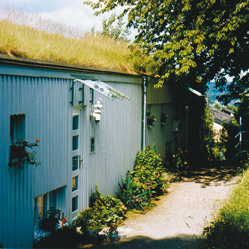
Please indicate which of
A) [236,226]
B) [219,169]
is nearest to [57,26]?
[236,226]

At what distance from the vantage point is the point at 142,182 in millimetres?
11172

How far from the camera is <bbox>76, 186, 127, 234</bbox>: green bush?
809cm

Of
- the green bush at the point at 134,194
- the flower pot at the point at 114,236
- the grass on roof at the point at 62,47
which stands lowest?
the flower pot at the point at 114,236

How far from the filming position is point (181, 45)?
1142cm

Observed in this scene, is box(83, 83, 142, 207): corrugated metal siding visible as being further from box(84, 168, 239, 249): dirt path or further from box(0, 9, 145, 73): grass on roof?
box(84, 168, 239, 249): dirt path

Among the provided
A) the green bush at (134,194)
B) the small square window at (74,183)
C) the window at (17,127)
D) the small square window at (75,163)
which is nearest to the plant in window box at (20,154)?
the window at (17,127)

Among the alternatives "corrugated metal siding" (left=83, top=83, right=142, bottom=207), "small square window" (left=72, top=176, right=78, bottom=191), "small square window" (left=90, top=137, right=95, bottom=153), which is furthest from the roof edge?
"small square window" (left=72, top=176, right=78, bottom=191)

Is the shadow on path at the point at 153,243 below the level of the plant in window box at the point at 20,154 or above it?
below

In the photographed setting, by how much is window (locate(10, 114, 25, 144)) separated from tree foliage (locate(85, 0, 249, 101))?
6.11m

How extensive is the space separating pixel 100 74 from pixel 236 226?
210 inches

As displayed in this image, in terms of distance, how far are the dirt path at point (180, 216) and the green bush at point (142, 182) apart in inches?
16.7

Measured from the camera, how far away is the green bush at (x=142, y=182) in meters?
10.3

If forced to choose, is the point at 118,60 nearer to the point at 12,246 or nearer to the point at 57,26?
the point at 57,26

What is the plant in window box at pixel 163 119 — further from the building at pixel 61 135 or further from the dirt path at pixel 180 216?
the dirt path at pixel 180 216
